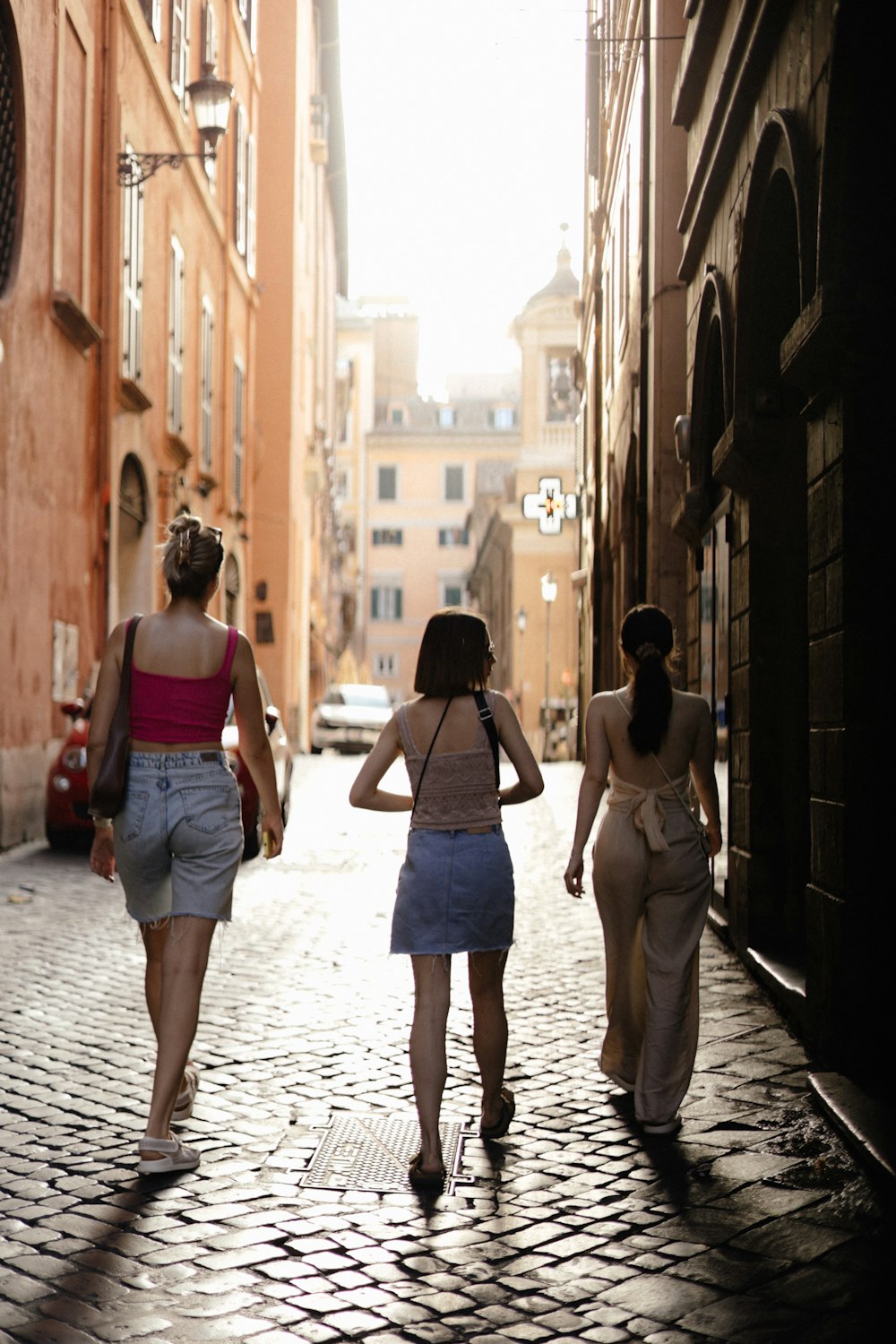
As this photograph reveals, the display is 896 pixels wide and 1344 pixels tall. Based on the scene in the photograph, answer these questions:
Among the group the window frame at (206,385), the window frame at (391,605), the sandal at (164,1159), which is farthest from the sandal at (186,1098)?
the window frame at (391,605)

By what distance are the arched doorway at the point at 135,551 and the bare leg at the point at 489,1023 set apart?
13788 millimetres

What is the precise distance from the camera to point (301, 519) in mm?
37031

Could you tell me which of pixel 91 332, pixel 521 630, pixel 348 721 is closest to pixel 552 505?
pixel 348 721

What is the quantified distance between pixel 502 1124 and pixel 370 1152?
0.43 metres

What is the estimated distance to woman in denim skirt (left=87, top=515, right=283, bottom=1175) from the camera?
15.6 feet

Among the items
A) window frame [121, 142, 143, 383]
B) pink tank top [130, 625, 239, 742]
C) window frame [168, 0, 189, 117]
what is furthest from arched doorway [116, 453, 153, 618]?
pink tank top [130, 625, 239, 742]

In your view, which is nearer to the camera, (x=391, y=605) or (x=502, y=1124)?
(x=502, y=1124)

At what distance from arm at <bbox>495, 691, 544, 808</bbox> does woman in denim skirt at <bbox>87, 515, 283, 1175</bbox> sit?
67 centimetres

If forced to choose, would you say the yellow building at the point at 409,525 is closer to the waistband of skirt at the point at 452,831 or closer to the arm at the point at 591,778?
the arm at the point at 591,778

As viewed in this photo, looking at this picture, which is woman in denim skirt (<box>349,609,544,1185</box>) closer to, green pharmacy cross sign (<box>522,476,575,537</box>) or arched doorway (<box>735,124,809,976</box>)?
arched doorway (<box>735,124,809,976</box>)

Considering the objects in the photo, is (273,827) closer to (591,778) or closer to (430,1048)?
(430,1048)

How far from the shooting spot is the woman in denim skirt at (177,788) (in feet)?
15.6

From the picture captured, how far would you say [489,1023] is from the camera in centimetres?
502

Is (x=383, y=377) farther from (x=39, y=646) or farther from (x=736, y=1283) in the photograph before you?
(x=736, y=1283)
